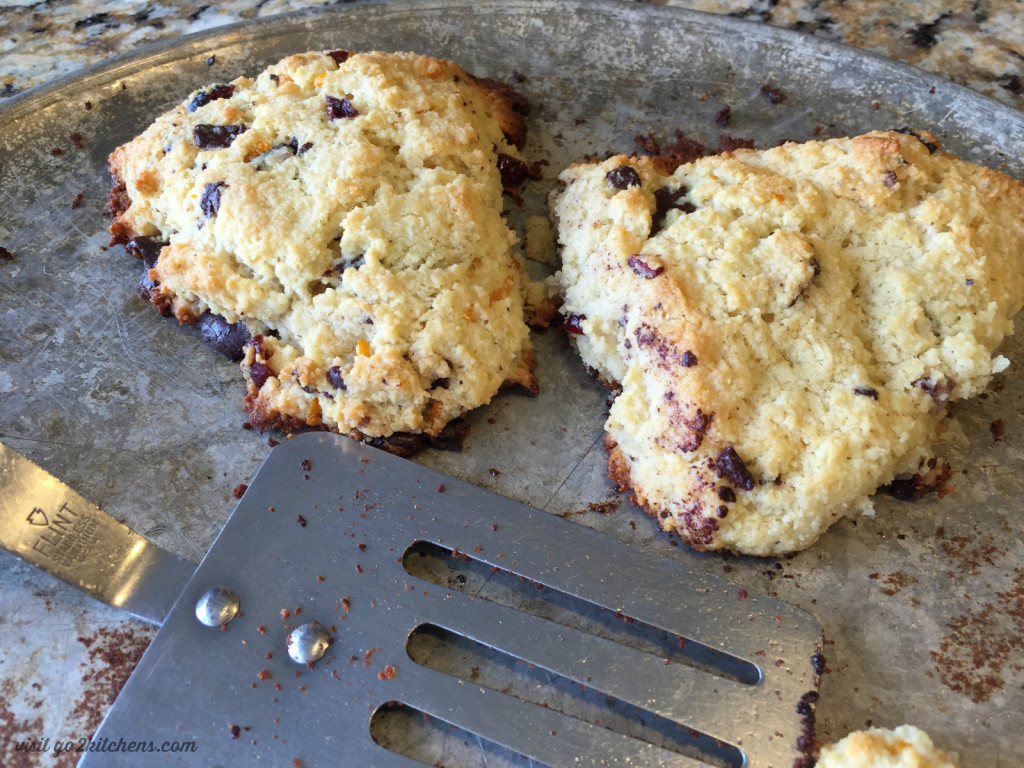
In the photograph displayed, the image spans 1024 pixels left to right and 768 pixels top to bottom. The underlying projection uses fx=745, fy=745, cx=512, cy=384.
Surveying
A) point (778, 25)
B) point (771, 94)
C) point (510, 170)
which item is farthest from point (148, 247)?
point (778, 25)

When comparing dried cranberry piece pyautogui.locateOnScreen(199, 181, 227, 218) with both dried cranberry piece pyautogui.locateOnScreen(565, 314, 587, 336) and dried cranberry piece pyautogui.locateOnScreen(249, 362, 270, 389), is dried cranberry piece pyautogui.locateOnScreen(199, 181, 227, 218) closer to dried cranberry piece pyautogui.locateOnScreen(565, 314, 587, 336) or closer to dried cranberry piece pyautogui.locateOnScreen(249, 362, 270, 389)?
dried cranberry piece pyautogui.locateOnScreen(249, 362, 270, 389)

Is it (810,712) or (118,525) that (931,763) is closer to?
(810,712)

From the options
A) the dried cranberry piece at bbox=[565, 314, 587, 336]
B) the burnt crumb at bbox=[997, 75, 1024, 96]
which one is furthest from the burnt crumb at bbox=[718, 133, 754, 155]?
the burnt crumb at bbox=[997, 75, 1024, 96]

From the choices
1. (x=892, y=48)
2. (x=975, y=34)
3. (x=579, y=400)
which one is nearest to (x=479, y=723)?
(x=579, y=400)

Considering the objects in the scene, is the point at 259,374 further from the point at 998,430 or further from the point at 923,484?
the point at 998,430

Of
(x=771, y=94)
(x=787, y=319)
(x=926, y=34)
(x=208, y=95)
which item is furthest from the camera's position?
(x=926, y=34)

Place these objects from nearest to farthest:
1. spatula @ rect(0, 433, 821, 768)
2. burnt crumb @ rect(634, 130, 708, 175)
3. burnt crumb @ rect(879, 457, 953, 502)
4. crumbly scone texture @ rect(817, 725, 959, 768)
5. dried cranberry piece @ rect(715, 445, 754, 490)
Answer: crumbly scone texture @ rect(817, 725, 959, 768) < spatula @ rect(0, 433, 821, 768) < dried cranberry piece @ rect(715, 445, 754, 490) < burnt crumb @ rect(879, 457, 953, 502) < burnt crumb @ rect(634, 130, 708, 175)
